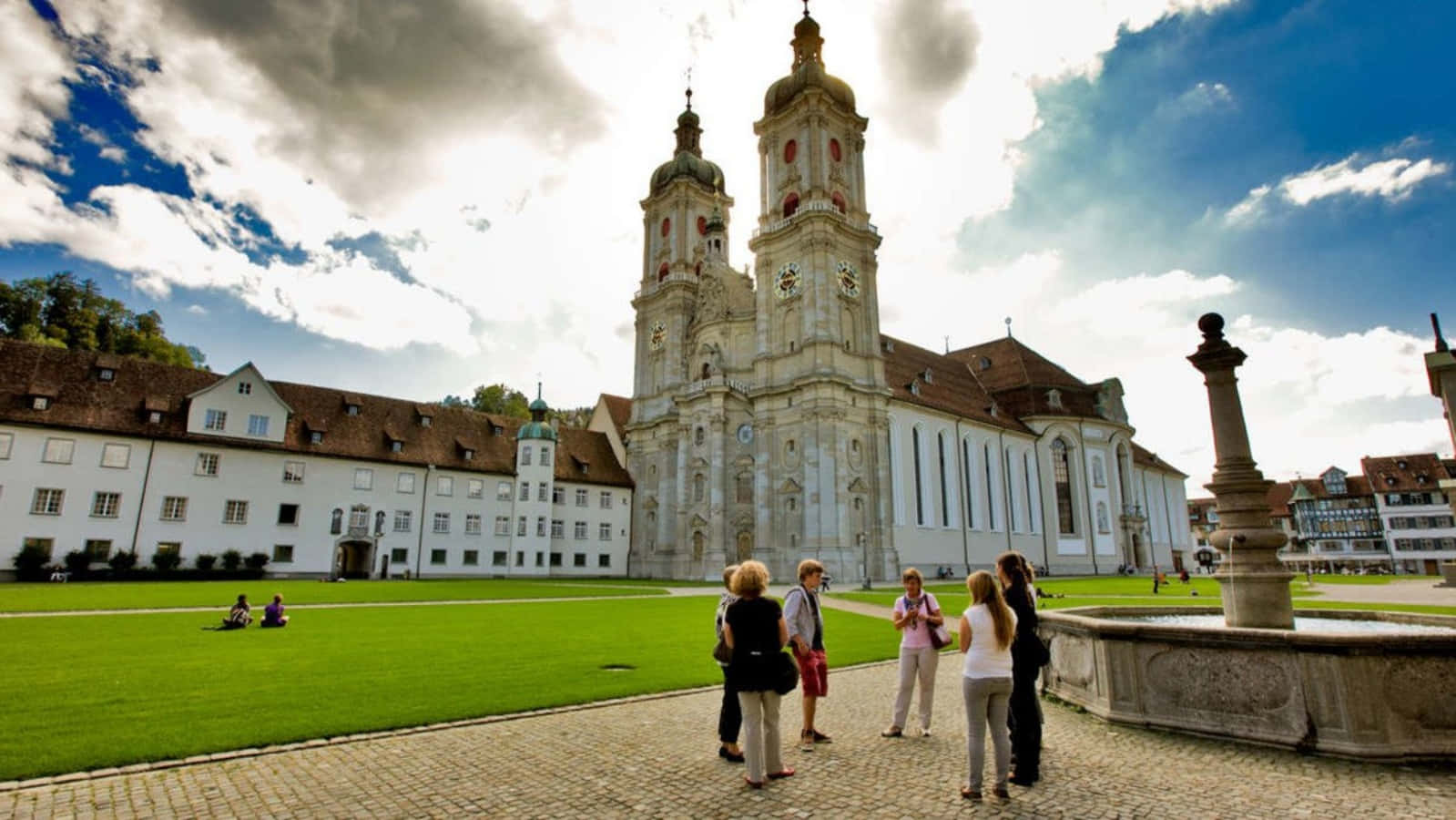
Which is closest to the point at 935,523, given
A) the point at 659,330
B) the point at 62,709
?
the point at 659,330

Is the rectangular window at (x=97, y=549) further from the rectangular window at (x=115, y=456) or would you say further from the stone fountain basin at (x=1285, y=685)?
the stone fountain basin at (x=1285, y=685)

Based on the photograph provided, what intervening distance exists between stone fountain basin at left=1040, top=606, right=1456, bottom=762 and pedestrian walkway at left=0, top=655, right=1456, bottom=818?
242 mm

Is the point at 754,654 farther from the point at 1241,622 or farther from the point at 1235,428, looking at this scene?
the point at 1235,428

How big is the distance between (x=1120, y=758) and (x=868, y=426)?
141 feet

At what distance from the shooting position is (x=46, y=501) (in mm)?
35781

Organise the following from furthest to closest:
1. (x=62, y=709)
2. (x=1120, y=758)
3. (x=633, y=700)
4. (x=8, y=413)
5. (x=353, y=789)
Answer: (x=8, y=413) < (x=633, y=700) < (x=62, y=709) < (x=1120, y=758) < (x=353, y=789)

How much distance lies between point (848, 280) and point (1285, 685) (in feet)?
154

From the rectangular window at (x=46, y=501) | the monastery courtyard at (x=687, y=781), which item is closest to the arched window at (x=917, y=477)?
the monastery courtyard at (x=687, y=781)

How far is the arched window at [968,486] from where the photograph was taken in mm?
54719

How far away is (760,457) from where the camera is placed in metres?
50.3

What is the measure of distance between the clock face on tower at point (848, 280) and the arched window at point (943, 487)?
1303 cm

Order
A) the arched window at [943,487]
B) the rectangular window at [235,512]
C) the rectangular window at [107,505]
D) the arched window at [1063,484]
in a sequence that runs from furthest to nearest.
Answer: the arched window at [1063,484] < the arched window at [943,487] < the rectangular window at [235,512] < the rectangular window at [107,505]

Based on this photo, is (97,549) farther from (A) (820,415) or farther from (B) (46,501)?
(A) (820,415)

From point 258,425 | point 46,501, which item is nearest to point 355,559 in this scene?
point 258,425
